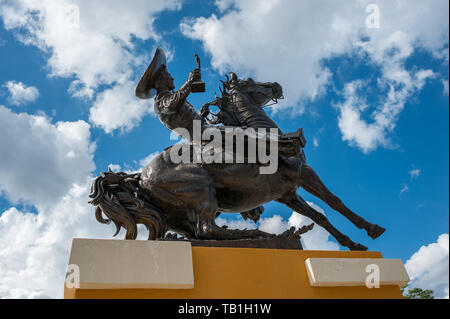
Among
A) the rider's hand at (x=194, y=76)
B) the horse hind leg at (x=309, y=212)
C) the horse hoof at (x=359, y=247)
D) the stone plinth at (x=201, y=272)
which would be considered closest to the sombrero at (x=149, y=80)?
the rider's hand at (x=194, y=76)

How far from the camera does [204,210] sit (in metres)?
3.76

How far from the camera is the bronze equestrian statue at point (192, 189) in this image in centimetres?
383

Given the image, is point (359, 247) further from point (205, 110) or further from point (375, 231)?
point (205, 110)

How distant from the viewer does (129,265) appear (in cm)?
280

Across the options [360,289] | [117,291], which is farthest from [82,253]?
[360,289]

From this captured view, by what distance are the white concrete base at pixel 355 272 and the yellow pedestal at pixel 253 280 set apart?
0.05 metres

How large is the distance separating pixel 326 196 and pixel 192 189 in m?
1.42

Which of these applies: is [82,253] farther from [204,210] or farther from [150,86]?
[150,86]

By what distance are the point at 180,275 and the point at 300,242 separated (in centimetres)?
132

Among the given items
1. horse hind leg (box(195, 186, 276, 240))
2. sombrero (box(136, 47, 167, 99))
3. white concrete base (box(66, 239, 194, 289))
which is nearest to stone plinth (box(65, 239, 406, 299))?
white concrete base (box(66, 239, 194, 289))

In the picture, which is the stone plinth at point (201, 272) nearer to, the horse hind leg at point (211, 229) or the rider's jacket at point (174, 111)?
the horse hind leg at point (211, 229)

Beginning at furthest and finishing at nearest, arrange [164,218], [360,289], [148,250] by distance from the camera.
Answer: [164,218]
[360,289]
[148,250]

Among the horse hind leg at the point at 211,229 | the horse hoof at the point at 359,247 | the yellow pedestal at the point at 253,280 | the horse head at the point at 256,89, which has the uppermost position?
the horse head at the point at 256,89
